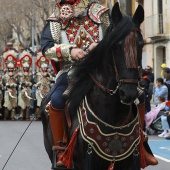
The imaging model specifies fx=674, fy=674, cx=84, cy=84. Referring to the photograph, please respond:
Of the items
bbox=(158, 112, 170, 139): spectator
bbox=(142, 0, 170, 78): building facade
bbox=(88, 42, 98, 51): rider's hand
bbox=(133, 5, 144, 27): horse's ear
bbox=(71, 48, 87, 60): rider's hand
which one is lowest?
bbox=(158, 112, 170, 139): spectator

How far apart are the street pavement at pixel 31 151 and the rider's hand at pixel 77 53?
528 cm

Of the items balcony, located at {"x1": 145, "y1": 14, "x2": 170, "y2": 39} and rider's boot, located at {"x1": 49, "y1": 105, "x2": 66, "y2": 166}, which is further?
balcony, located at {"x1": 145, "y1": 14, "x2": 170, "y2": 39}

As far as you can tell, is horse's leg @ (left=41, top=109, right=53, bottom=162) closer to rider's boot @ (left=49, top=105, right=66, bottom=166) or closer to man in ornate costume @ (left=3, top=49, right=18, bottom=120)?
rider's boot @ (left=49, top=105, right=66, bottom=166)

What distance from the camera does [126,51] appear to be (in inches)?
238

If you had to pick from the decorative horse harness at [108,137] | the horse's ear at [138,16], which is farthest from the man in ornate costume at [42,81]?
the horse's ear at [138,16]

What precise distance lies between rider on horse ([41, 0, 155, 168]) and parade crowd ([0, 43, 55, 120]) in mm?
17728

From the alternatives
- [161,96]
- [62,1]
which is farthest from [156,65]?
[62,1]

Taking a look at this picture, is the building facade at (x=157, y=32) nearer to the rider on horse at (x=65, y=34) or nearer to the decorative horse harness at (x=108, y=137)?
the rider on horse at (x=65, y=34)

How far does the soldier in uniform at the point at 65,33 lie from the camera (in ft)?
22.9

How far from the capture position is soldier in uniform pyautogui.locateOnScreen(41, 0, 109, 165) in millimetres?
6977

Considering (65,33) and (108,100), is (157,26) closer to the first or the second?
(65,33)

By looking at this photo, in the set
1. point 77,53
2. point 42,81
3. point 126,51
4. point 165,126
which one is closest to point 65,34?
point 77,53

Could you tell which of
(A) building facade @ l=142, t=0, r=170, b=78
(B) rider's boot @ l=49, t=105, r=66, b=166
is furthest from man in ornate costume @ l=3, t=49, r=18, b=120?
(B) rider's boot @ l=49, t=105, r=66, b=166

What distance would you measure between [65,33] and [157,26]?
3234 cm
